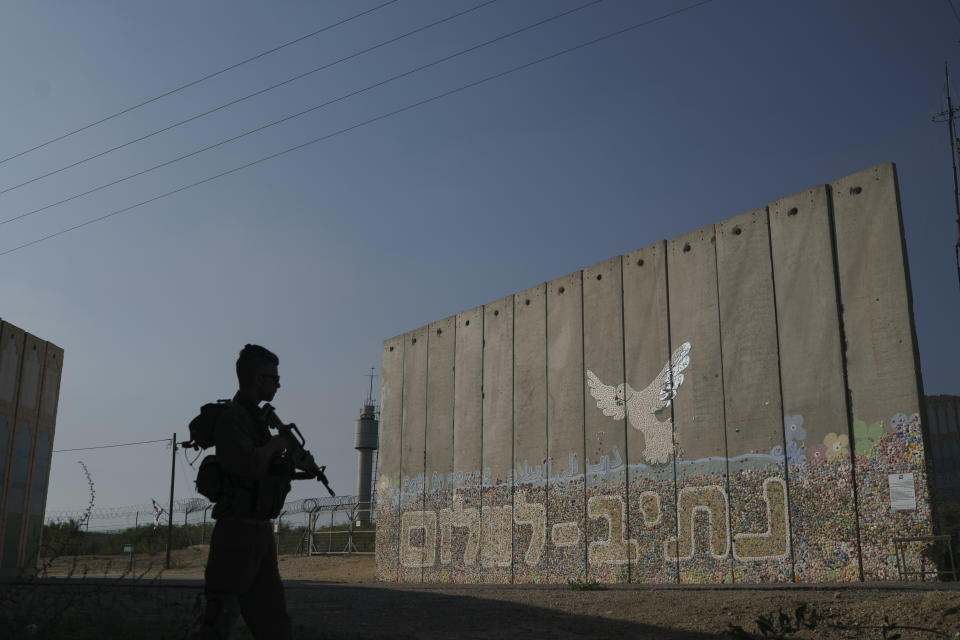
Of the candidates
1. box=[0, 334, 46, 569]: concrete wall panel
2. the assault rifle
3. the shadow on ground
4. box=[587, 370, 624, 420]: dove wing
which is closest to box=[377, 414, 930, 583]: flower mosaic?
box=[587, 370, 624, 420]: dove wing

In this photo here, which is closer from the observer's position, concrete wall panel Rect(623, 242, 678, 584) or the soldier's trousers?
the soldier's trousers

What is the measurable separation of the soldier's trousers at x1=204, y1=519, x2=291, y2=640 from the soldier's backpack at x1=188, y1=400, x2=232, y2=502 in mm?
149

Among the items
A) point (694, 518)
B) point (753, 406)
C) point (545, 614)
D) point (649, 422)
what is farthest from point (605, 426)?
point (545, 614)

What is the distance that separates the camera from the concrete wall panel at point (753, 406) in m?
9.99

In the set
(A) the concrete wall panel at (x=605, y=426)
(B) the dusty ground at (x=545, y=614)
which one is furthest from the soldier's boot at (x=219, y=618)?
(A) the concrete wall panel at (x=605, y=426)

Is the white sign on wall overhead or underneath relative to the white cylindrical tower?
underneath

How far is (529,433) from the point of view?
1397 cm

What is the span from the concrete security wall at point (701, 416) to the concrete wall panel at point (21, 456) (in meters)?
8.72

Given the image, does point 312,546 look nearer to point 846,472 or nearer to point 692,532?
point 692,532

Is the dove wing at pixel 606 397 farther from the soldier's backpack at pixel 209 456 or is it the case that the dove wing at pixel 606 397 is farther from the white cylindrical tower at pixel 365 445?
the white cylindrical tower at pixel 365 445

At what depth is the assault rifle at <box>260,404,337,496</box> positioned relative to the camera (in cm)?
398

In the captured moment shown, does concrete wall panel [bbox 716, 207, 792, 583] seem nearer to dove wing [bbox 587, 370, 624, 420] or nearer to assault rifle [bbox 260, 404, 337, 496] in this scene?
dove wing [bbox 587, 370, 624, 420]

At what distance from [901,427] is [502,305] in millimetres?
7677

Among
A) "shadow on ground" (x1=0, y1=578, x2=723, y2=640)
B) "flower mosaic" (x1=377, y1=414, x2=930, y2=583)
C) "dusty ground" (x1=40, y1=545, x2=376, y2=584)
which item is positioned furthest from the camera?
"dusty ground" (x1=40, y1=545, x2=376, y2=584)
